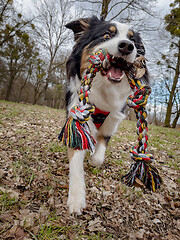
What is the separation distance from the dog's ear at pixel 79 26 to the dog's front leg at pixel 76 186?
1.96 metres

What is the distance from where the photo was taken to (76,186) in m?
1.59

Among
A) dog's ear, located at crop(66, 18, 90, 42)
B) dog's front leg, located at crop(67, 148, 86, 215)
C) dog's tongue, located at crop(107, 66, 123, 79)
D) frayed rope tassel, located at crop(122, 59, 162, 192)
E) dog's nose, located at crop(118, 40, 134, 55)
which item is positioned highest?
dog's ear, located at crop(66, 18, 90, 42)

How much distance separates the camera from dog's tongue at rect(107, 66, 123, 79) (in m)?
1.92

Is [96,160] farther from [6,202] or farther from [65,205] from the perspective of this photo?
[6,202]

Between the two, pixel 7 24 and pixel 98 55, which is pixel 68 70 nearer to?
pixel 98 55


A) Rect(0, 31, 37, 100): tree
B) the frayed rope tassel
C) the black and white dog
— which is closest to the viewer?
the frayed rope tassel

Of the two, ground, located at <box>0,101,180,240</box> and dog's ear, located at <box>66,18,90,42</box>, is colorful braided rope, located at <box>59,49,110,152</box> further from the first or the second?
dog's ear, located at <box>66,18,90,42</box>

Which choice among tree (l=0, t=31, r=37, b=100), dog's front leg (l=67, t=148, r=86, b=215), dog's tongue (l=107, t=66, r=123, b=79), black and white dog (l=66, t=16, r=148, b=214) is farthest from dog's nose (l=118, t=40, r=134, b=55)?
tree (l=0, t=31, r=37, b=100)

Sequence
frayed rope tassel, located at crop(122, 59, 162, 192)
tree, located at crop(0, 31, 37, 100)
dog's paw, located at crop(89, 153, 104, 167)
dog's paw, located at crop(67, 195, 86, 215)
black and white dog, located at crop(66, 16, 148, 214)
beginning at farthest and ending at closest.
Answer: tree, located at crop(0, 31, 37, 100) → dog's paw, located at crop(89, 153, 104, 167) → black and white dog, located at crop(66, 16, 148, 214) → frayed rope tassel, located at crop(122, 59, 162, 192) → dog's paw, located at crop(67, 195, 86, 215)

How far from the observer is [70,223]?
4.37 feet

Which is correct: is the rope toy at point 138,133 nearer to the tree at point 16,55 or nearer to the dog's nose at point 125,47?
the dog's nose at point 125,47

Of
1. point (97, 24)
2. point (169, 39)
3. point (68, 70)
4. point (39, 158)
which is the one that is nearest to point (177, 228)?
point (39, 158)

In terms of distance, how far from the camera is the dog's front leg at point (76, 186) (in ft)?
4.84

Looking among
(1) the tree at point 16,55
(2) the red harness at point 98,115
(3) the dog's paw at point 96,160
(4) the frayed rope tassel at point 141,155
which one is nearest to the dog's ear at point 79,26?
(2) the red harness at point 98,115
